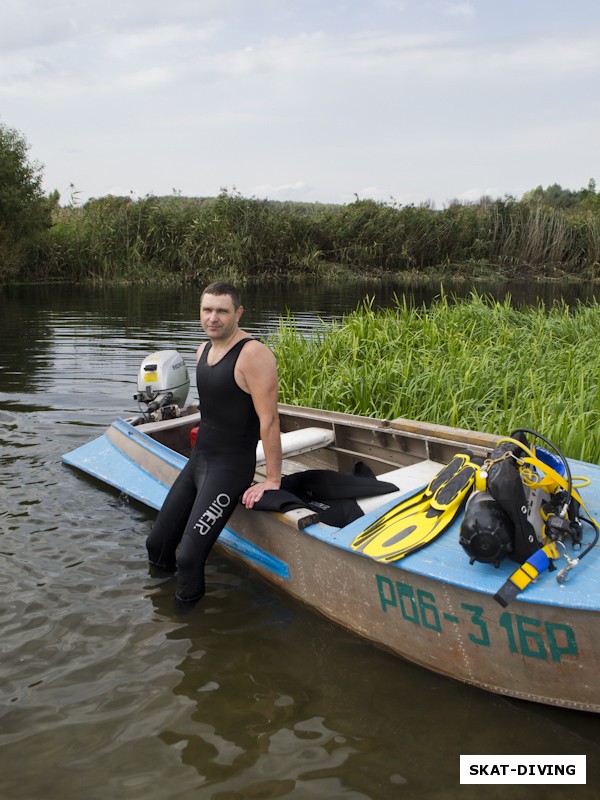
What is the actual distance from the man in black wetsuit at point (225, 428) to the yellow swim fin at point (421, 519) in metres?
0.84

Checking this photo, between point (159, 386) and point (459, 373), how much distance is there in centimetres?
325

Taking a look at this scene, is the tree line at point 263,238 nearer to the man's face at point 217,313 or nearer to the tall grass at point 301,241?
the tall grass at point 301,241

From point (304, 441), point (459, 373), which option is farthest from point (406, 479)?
point (459, 373)

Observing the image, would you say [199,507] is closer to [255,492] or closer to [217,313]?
[255,492]

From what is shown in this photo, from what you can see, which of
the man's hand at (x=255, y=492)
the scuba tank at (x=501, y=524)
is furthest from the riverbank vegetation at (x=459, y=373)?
the man's hand at (x=255, y=492)

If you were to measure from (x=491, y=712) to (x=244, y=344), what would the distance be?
244cm

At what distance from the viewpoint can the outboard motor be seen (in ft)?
22.1

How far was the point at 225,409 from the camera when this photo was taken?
4.44 metres

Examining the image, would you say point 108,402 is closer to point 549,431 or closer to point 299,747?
point 549,431

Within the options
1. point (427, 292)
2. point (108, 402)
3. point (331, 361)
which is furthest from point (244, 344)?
point (427, 292)

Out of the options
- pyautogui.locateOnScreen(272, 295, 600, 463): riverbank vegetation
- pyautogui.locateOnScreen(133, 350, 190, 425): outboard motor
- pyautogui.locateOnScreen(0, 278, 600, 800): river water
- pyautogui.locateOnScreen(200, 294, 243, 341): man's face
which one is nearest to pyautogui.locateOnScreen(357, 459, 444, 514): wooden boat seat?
pyautogui.locateOnScreen(0, 278, 600, 800): river water

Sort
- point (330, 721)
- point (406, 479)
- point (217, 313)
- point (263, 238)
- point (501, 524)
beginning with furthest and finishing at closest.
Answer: point (263, 238) → point (406, 479) → point (217, 313) → point (330, 721) → point (501, 524)

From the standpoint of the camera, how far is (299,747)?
3260mm

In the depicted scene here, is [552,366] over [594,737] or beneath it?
over
